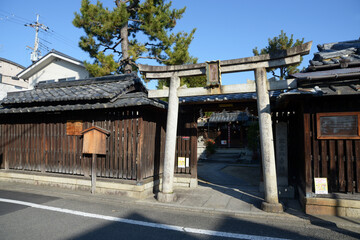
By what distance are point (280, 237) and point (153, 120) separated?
5.96 m

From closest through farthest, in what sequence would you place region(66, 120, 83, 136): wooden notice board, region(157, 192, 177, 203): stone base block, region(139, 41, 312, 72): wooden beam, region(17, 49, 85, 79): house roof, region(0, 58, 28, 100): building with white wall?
region(139, 41, 312, 72): wooden beam, region(157, 192, 177, 203): stone base block, region(66, 120, 83, 136): wooden notice board, region(17, 49, 85, 79): house roof, region(0, 58, 28, 100): building with white wall

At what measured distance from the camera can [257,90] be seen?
6875 mm

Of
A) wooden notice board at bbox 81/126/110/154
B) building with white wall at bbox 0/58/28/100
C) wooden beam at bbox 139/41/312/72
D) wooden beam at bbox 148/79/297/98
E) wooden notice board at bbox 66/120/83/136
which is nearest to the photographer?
wooden beam at bbox 139/41/312/72

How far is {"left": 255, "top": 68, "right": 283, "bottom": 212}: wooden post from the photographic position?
251 inches

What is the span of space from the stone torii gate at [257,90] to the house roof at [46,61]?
13274mm

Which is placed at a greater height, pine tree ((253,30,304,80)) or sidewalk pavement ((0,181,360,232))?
pine tree ((253,30,304,80))

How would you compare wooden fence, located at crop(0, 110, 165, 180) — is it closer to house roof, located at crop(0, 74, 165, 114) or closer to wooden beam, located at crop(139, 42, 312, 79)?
house roof, located at crop(0, 74, 165, 114)

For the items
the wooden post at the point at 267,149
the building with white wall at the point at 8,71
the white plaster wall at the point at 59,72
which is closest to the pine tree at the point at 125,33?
the white plaster wall at the point at 59,72

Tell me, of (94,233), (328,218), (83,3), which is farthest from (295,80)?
(83,3)

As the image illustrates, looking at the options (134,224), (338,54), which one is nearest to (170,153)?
(134,224)

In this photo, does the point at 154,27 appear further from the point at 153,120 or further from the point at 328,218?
the point at 328,218

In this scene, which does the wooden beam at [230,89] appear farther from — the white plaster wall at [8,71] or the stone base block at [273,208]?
the white plaster wall at [8,71]

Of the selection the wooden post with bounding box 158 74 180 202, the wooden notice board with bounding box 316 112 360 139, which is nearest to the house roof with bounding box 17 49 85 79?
the wooden post with bounding box 158 74 180 202

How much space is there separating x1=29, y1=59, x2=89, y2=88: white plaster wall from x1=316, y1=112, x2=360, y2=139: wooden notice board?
57.7 ft
